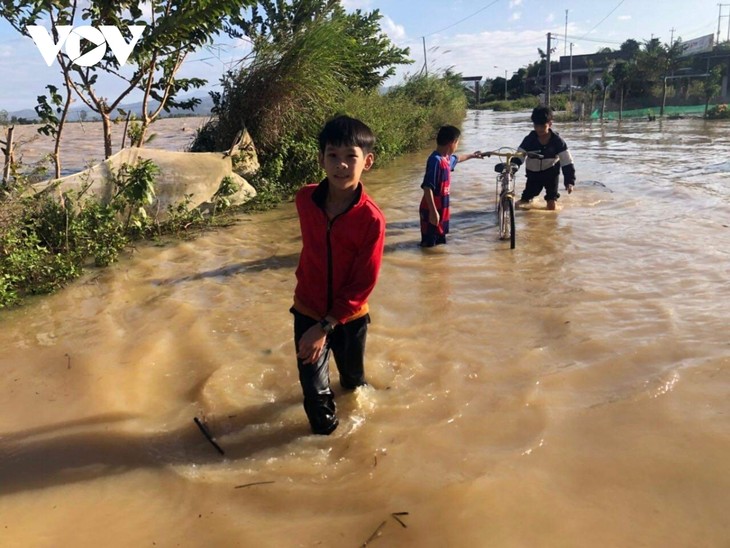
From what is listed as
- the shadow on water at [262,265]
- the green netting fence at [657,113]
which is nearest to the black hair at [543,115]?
the shadow on water at [262,265]

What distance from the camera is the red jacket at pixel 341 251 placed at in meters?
2.59

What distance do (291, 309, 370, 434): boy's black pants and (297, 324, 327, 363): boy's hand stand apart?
83 millimetres

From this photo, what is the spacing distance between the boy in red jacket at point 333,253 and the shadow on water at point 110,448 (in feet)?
1.22

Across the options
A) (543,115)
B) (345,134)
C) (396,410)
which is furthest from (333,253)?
(543,115)

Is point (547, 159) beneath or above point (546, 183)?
above

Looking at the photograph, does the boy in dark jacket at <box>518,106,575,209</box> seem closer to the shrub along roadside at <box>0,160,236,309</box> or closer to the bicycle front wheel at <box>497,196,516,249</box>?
the bicycle front wheel at <box>497,196,516,249</box>

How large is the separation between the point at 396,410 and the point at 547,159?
6.10m

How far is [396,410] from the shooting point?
313 cm

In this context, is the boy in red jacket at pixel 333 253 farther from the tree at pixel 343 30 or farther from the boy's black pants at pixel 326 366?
the tree at pixel 343 30

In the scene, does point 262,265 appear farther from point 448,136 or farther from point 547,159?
point 547,159

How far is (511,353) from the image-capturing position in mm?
3773

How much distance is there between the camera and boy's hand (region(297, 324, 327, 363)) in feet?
8.44

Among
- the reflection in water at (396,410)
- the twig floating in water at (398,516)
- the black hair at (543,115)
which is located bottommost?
the twig floating in water at (398,516)

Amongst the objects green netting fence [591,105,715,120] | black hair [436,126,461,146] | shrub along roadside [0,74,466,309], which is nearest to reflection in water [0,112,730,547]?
shrub along roadside [0,74,466,309]
